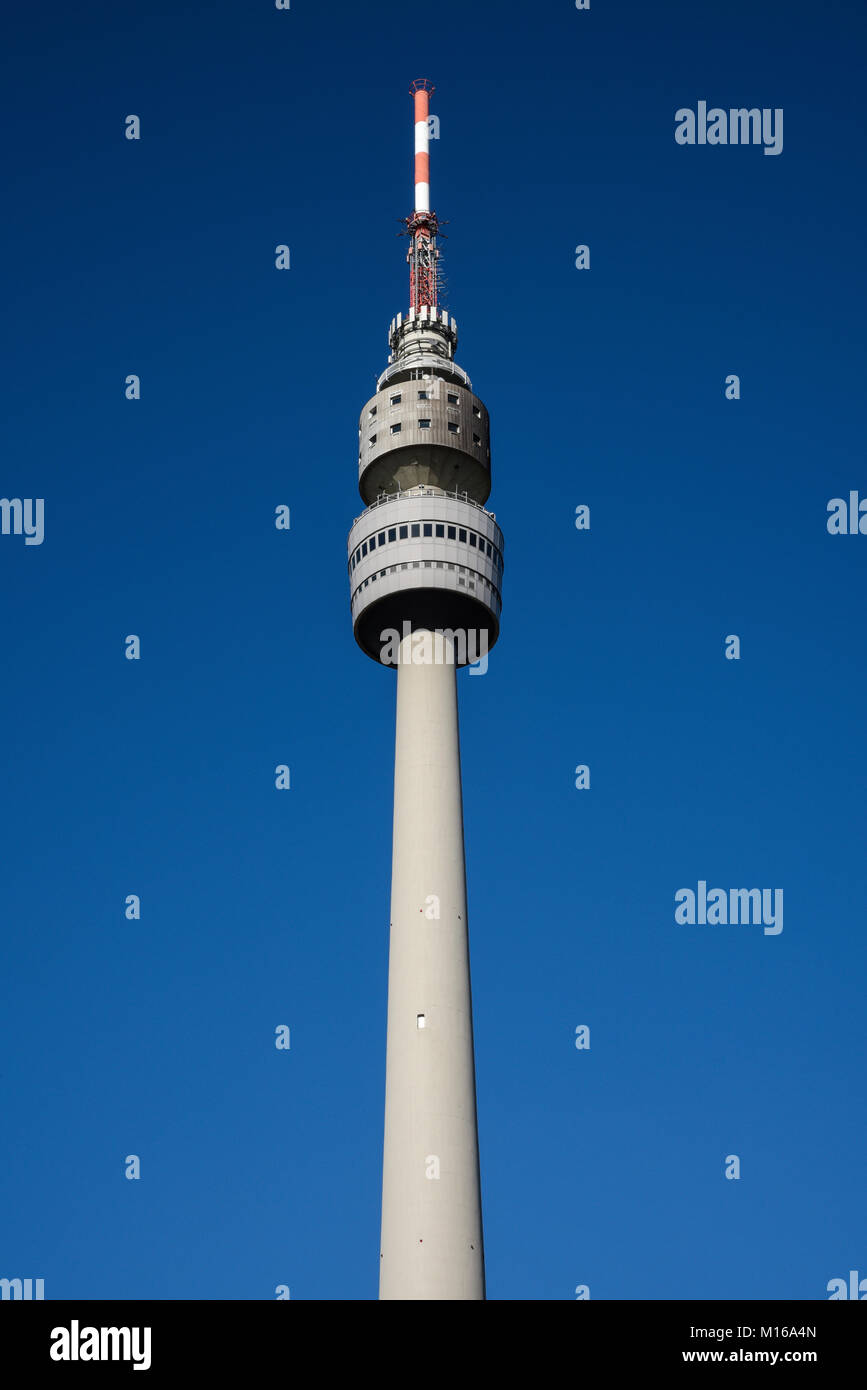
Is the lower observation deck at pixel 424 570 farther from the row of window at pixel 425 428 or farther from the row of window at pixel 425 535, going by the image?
the row of window at pixel 425 428

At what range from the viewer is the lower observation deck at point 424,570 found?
106312 millimetres

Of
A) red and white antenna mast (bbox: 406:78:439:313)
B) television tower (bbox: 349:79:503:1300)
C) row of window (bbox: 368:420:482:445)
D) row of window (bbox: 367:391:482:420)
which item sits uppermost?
red and white antenna mast (bbox: 406:78:439:313)

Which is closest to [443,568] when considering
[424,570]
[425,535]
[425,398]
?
[424,570]

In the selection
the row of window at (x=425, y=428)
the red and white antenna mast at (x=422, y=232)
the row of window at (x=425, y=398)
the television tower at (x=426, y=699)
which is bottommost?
the television tower at (x=426, y=699)

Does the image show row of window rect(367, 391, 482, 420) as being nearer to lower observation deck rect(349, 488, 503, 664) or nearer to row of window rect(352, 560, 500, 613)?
lower observation deck rect(349, 488, 503, 664)

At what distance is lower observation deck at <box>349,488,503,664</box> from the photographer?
106312mm

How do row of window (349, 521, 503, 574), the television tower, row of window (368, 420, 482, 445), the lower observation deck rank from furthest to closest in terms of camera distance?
row of window (368, 420, 482, 445) → row of window (349, 521, 503, 574) → the lower observation deck → the television tower

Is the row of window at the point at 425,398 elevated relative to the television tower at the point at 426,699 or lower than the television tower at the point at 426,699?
elevated

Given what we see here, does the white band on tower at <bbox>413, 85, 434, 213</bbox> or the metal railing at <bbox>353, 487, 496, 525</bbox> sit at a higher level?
the white band on tower at <bbox>413, 85, 434, 213</bbox>

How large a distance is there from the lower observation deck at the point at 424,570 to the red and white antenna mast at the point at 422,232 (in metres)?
27.3

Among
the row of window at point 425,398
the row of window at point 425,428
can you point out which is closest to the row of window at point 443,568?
the row of window at point 425,428

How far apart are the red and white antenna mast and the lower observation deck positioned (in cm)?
2727

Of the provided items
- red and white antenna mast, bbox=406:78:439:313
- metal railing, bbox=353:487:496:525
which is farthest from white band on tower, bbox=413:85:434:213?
metal railing, bbox=353:487:496:525

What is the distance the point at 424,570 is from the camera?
106m
